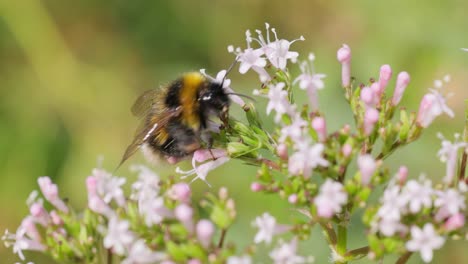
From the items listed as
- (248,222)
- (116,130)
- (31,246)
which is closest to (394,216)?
(31,246)

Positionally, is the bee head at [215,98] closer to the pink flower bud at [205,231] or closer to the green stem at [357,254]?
the pink flower bud at [205,231]

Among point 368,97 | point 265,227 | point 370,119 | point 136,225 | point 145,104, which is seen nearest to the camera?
point 265,227

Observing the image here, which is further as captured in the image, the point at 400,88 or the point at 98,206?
the point at 400,88

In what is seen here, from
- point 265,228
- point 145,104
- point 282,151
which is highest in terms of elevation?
point 145,104

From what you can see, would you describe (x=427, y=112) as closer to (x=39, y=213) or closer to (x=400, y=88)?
(x=400, y=88)

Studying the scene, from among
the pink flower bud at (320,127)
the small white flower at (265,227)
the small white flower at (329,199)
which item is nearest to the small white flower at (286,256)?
the small white flower at (265,227)

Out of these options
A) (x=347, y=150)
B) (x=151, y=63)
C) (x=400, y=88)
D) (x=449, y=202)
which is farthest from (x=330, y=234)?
(x=151, y=63)

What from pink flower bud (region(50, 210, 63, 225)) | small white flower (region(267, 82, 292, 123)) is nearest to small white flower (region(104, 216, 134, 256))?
pink flower bud (region(50, 210, 63, 225))
